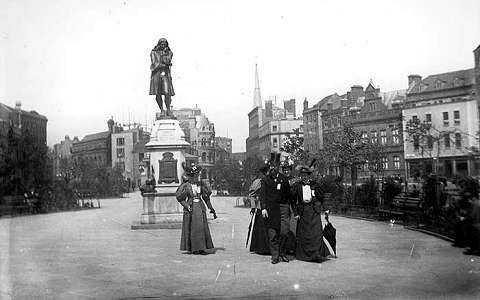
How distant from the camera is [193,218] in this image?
1066cm

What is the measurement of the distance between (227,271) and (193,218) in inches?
92.3

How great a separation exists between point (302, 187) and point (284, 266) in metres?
1.59

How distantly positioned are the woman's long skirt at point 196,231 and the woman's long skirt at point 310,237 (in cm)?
209

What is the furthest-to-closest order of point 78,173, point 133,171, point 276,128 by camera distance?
point 133,171 → point 276,128 → point 78,173

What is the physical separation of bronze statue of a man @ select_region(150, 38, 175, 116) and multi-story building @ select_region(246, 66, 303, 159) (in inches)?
2167

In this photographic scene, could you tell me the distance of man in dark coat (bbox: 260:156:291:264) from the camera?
9.41 metres

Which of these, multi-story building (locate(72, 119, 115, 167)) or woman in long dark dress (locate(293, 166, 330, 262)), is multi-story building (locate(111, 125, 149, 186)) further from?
woman in long dark dress (locate(293, 166, 330, 262))

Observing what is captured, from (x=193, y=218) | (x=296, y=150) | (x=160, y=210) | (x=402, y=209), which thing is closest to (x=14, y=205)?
(x=160, y=210)

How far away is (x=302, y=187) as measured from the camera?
9.62m

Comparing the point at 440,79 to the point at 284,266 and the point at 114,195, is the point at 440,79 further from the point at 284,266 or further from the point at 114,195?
the point at 114,195

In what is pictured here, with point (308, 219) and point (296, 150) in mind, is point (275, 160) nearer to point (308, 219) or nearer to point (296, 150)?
point (308, 219)

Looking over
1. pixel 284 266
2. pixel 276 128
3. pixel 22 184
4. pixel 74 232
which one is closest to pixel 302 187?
pixel 284 266

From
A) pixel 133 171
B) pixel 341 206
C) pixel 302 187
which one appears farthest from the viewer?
pixel 133 171

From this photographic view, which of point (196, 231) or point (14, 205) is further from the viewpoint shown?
point (14, 205)
